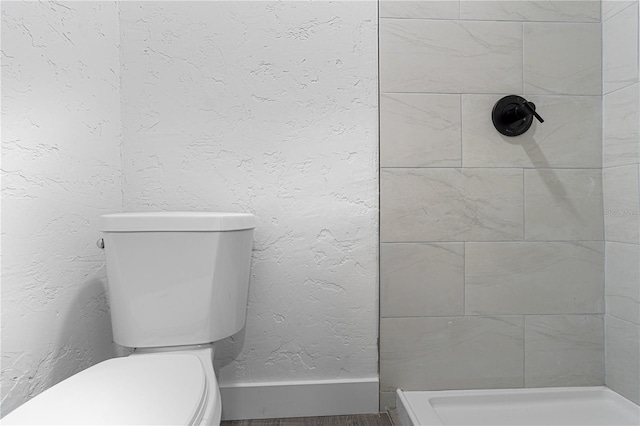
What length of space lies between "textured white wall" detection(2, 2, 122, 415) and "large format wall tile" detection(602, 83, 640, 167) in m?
1.61

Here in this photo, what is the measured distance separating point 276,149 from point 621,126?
43.6 inches

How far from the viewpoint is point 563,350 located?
1427 mm

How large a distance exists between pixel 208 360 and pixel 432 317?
28.9 inches

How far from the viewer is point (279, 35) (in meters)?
1.40

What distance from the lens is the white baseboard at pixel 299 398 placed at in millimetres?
1370

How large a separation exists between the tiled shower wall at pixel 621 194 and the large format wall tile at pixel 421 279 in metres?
0.50

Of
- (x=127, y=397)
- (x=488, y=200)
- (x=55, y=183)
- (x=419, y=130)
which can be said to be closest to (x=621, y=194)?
(x=488, y=200)

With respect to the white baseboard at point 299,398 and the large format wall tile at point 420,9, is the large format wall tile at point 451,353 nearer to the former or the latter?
the white baseboard at point 299,398

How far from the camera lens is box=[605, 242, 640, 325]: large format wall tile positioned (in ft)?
4.27

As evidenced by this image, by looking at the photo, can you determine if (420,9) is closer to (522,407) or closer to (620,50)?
(620,50)

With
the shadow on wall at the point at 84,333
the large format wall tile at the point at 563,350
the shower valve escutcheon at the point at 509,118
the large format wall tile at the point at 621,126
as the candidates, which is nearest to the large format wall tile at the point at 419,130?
the shower valve escutcheon at the point at 509,118

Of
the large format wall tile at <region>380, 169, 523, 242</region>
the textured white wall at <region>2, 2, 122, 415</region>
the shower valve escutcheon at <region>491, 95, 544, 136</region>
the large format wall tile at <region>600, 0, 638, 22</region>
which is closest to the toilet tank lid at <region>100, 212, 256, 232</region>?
the textured white wall at <region>2, 2, 122, 415</region>

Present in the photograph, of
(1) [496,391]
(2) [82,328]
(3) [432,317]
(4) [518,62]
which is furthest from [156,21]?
(1) [496,391]

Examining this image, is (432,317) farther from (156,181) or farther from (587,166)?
(156,181)
